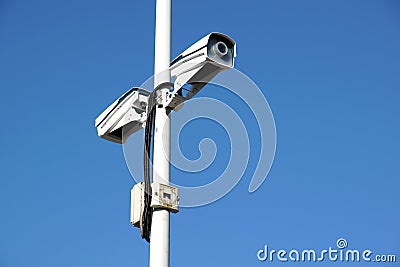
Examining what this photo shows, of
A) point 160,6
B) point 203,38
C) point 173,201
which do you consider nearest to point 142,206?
point 173,201

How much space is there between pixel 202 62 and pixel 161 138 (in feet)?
2.86

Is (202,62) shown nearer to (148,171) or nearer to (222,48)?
(222,48)

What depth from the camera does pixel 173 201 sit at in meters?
7.63

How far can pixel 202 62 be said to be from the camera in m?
7.78

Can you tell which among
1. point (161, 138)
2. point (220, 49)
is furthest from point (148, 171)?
point (220, 49)

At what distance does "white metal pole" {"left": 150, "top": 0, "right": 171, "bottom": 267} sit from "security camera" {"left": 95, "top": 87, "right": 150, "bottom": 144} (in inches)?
14.5

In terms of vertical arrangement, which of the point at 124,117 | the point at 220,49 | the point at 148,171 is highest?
the point at 220,49

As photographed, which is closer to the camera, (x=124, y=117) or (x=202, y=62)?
(x=202, y=62)

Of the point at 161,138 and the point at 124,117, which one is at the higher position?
the point at 124,117

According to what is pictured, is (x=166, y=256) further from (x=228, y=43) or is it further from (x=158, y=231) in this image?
(x=228, y=43)

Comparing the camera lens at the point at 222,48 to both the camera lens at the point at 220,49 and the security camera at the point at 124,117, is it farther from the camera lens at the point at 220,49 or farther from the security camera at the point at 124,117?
the security camera at the point at 124,117

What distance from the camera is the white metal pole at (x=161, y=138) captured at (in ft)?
24.5

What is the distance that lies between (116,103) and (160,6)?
3.98ft

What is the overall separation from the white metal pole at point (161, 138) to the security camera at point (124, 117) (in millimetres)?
368
